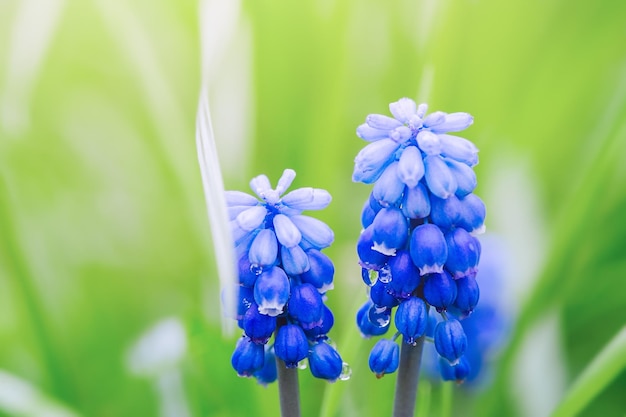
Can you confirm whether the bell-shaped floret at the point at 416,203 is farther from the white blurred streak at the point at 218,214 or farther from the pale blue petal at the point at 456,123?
the white blurred streak at the point at 218,214

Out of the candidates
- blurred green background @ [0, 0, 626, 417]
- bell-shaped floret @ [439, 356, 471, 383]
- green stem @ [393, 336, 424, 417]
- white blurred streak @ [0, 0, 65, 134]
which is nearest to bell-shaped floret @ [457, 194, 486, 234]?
green stem @ [393, 336, 424, 417]

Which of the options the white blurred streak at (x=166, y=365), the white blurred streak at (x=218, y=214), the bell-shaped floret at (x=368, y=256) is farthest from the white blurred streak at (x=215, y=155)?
the white blurred streak at (x=166, y=365)

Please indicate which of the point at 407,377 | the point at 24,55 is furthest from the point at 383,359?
the point at 24,55

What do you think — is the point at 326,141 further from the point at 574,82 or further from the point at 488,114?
the point at 574,82

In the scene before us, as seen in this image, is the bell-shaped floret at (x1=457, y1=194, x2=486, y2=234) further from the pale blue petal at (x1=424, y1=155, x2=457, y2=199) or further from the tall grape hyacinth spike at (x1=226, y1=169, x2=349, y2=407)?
the tall grape hyacinth spike at (x1=226, y1=169, x2=349, y2=407)

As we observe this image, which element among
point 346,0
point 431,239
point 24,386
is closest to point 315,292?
point 431,239

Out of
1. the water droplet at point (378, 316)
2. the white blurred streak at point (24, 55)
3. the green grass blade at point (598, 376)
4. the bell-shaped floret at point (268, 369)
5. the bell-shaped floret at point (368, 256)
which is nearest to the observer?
the bell-shaped floret at point (368, 256)
